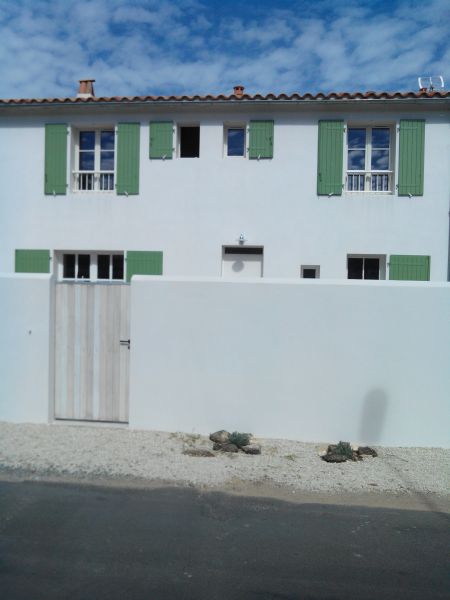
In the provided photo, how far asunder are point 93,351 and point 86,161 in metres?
5.91

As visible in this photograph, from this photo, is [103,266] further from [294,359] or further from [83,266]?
[294,359]

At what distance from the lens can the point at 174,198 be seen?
9375 millimetres

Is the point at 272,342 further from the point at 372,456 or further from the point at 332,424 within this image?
the point at 372,456

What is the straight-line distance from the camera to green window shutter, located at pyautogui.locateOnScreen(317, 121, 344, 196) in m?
9.10

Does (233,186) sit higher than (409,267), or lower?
higher

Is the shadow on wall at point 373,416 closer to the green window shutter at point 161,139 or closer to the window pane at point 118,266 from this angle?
the window pane at point 118,266

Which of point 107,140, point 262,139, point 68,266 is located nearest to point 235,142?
point 262,139

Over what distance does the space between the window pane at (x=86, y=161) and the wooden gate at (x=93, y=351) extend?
5.04 meters

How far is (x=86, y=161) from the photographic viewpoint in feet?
32.6

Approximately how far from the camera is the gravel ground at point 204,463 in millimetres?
Result: 4379

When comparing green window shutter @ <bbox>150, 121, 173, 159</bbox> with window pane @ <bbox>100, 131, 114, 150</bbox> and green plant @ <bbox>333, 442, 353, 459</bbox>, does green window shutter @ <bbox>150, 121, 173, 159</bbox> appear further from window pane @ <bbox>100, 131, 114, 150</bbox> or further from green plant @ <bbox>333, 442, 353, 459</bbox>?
green plant @ <bbox>333, 442, 353, 459</bbox>

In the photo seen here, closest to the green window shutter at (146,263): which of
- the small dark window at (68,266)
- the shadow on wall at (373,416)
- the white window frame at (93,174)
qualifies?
the small dark window at (68,266)

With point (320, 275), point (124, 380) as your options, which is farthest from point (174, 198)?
point (124, 380)

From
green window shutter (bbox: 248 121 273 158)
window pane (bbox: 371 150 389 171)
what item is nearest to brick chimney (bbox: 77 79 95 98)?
green window shutter (bbox: 248 121 273 158)
